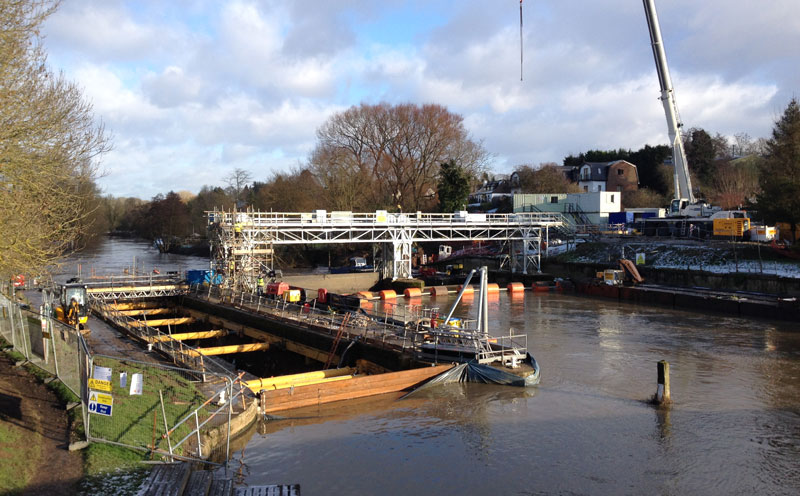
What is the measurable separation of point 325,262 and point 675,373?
64.0m

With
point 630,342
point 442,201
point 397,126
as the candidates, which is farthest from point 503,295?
point 397,126

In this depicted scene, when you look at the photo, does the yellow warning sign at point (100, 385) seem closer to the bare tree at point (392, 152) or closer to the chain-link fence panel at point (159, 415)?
the chain-link fence panel at point (159, 415)

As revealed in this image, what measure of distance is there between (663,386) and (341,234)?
3733 cm

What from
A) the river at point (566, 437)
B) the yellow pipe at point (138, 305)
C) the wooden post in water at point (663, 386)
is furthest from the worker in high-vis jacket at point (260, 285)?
the wooden post in water at point (663, 386)

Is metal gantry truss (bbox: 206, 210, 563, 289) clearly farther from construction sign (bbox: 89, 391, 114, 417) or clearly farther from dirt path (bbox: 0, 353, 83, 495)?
construction sign (bbox: 89, 391, 114, 417)

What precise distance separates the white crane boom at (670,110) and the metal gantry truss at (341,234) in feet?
42.4

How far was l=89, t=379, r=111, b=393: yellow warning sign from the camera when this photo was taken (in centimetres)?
1240

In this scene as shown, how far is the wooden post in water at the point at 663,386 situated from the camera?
20.8 meters

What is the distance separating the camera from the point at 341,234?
55.0 metres

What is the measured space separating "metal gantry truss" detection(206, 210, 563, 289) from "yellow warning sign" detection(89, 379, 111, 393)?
29.6 meters

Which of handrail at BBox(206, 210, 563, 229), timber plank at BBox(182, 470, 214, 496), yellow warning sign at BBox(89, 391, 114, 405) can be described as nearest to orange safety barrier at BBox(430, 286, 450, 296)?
handrail at BBox(206, 210, 563, 229)

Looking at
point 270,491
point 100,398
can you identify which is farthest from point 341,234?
point 270,491

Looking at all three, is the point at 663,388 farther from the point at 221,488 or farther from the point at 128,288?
the point at 128,288

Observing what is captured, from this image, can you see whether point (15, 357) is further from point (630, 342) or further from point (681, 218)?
point (681, 218)
